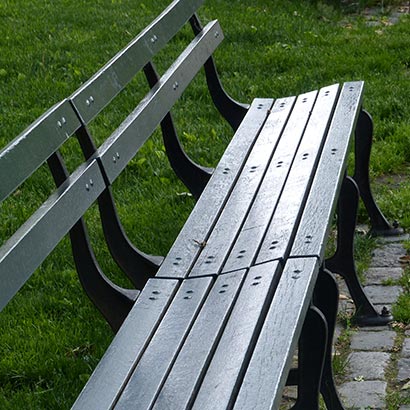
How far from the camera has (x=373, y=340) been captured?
13.9 feet

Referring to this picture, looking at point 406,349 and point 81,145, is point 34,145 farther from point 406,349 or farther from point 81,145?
point 406,349

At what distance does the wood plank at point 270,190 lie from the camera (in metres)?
3.50

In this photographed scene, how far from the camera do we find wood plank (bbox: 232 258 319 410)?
256 centimetres

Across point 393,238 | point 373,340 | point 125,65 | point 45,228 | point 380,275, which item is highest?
point 45,228

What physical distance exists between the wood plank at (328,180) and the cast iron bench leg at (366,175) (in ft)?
0.45

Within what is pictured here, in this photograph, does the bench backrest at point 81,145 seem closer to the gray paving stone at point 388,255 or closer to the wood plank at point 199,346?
the wood plank at point 199,346

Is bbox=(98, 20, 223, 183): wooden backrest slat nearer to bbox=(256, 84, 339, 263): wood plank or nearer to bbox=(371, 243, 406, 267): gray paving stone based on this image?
bbox=(256, 84, 339, 263): wood plank

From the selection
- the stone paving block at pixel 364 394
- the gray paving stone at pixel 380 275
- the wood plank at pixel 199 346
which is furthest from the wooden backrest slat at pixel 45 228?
the gray paving stone at pixel 380 275

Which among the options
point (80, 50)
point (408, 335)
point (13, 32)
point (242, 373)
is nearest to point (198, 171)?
point (408, 335)

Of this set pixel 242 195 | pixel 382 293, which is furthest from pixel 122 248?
pixel 382 293

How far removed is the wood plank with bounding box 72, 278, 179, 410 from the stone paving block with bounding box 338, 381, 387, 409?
2.53 feet

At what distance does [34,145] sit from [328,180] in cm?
129

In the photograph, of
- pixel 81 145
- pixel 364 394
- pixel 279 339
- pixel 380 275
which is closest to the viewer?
pixel 279 339

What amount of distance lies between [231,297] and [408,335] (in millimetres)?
1289
